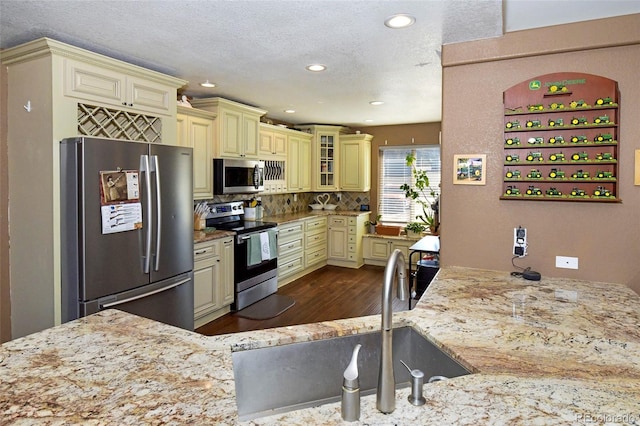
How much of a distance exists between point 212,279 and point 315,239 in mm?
2495

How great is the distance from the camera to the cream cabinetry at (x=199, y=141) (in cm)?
388

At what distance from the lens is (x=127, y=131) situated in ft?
10.5

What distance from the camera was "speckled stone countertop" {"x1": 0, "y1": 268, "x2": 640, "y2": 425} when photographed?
951 mm

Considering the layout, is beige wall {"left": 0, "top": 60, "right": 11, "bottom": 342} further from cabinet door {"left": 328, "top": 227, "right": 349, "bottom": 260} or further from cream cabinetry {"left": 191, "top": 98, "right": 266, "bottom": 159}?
cabinet door {"left": 328, "top": 227, "right": 349, "bottom": 260}

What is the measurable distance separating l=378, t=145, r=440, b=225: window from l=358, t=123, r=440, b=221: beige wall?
0.09 m

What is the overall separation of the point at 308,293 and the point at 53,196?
3120mm

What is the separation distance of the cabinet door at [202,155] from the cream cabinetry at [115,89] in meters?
0.63

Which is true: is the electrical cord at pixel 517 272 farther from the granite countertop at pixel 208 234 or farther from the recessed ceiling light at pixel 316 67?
the granite countertop at pixel 208 234

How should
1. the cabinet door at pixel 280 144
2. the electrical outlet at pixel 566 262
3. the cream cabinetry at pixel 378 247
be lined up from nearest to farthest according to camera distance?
1. the electrical outlet at pixel 566 262
2. the cabinet door at pixel 280 144
3. the cream cabinetry at pixel 378 247

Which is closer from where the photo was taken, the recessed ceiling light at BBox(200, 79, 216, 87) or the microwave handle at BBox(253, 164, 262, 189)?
A: the recessed ceiling light at BBox(200, 79, 216, 87)

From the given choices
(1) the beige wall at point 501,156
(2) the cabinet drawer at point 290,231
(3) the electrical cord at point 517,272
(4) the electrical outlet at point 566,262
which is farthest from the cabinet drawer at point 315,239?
(4) the electrical outlet at point 566,262

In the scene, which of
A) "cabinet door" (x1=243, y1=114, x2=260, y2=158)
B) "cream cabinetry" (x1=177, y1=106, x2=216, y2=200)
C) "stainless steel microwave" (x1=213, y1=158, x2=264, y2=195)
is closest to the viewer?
"cream cabinetry" (x1=177, y1=106, x2=216, y2=200)

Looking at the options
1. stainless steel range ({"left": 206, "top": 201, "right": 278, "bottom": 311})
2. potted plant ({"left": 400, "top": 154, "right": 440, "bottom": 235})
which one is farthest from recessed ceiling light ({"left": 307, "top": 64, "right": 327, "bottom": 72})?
potted plant ({"left": 400, "top": 154, "right": 440, "bottom": 235})

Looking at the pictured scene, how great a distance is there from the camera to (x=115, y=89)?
2926 millimetres
